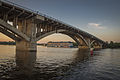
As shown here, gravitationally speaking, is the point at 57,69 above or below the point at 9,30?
below

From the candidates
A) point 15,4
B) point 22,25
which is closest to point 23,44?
point 22,25

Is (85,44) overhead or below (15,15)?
below

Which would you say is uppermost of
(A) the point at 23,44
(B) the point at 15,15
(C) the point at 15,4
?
(C) the point at 15,4

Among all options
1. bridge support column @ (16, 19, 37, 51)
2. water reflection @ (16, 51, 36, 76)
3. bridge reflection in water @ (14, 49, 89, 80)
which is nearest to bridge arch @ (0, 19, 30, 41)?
bridge support column @ (16, 19, 37, 51)

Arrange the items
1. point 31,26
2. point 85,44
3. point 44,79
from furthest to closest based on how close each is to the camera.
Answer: point 85,44 → point 31,26 → point 44,79

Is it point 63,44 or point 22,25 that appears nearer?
point 22,25

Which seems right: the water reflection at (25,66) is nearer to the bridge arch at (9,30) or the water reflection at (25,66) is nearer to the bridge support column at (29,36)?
the bridge arch at (9,30)

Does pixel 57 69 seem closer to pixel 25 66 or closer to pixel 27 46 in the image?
pixel 25 66

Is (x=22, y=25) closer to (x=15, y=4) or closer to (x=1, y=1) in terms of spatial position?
(x=15, y=4)

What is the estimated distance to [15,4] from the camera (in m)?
28.2

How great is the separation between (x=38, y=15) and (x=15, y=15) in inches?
294

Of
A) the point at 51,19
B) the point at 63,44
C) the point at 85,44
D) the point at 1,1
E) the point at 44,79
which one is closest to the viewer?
the point at 44,79

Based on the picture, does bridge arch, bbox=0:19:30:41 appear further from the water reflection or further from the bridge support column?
the water reflection

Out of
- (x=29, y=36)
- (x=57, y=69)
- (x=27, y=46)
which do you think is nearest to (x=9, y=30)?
(x=29, y=36)
